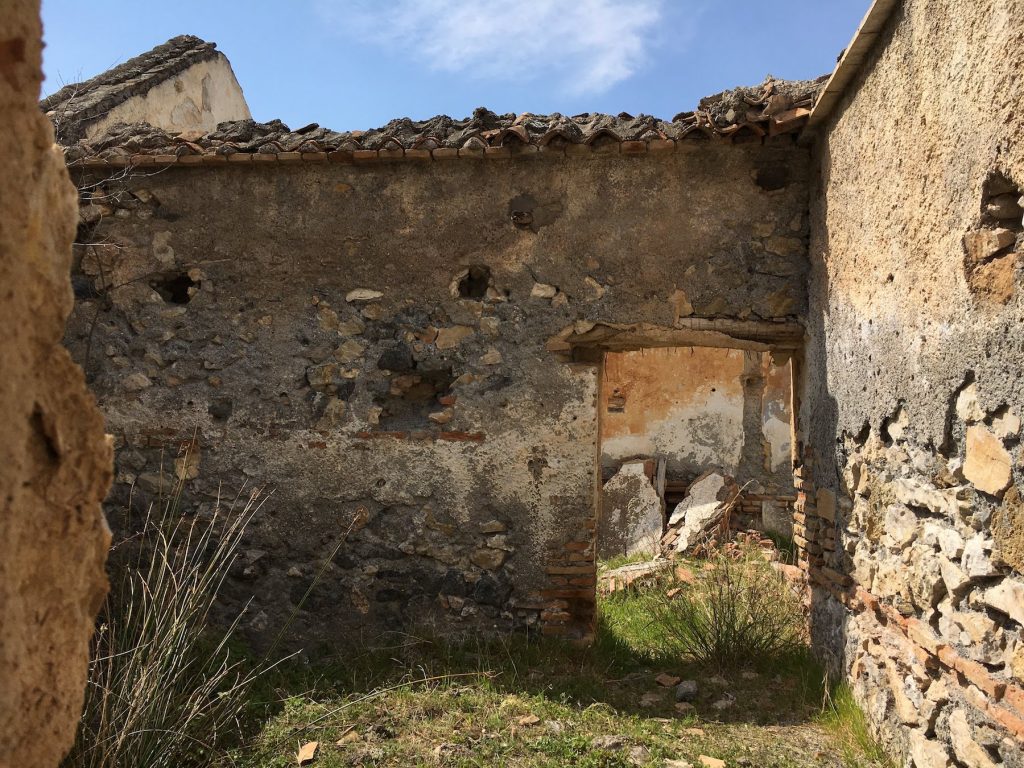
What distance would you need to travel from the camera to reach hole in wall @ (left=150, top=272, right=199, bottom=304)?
5.59 metres

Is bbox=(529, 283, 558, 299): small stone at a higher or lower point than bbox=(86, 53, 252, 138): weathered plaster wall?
lower

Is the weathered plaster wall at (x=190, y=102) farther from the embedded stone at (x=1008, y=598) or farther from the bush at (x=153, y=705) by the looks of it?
the embedded stone at (x=1008, y=598)

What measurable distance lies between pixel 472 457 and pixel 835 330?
227 cm

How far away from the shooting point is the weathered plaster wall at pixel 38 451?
132 cm

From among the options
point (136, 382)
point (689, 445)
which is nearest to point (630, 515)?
point (689, 445)

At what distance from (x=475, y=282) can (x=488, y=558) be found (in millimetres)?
1772

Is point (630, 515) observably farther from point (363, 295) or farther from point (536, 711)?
point (536, 711)

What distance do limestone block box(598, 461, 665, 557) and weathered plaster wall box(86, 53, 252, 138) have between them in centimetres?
624

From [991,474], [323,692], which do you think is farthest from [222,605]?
[991,474]

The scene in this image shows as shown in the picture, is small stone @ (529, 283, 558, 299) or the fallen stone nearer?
small stone @ (529, 283, 558, 299)

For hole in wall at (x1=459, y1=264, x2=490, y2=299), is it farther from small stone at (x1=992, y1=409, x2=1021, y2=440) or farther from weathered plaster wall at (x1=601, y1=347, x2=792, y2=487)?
weathered plaster wall at (x1=601, y1=347, x2=792, y2=487)

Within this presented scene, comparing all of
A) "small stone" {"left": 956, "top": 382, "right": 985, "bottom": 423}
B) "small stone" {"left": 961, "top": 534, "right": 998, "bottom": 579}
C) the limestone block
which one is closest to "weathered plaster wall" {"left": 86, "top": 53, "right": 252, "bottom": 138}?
the limestone block

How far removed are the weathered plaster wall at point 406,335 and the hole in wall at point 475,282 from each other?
0.02m

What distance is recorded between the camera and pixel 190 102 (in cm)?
880
